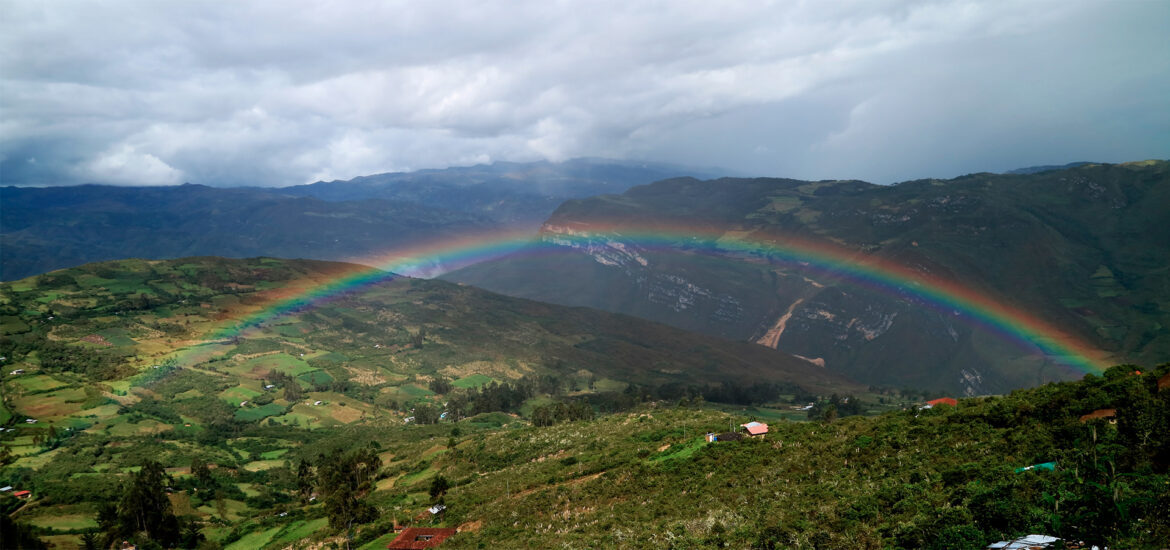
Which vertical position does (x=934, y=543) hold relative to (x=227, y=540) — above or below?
above

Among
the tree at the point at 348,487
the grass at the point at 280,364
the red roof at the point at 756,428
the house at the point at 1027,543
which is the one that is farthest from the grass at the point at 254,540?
the grass at the point at 280,364

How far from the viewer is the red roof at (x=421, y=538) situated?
125 feet


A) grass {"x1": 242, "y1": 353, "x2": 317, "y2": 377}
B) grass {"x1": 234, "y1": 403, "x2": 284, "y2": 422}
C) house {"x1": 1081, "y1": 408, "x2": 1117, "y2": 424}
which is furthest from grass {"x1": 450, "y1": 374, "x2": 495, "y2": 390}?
house {"x1": 1081, "y1": 408, "x2": 1117, "y2": 424}

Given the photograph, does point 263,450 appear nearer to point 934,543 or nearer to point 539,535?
point 539,535

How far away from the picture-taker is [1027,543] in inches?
582

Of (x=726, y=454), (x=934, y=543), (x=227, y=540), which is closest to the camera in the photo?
(x=934, y=543)

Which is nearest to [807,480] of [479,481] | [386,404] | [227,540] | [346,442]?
[479,481]


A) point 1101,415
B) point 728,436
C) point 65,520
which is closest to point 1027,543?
point 1101,415

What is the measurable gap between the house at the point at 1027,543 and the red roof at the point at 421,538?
33.1 metres

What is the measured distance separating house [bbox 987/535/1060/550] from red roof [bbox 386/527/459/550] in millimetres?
33112

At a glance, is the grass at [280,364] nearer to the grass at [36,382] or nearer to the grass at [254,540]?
the grass at [36,382]

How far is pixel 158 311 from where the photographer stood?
183875 mm

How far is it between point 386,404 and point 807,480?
5527 inches

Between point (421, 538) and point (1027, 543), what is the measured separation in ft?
119
